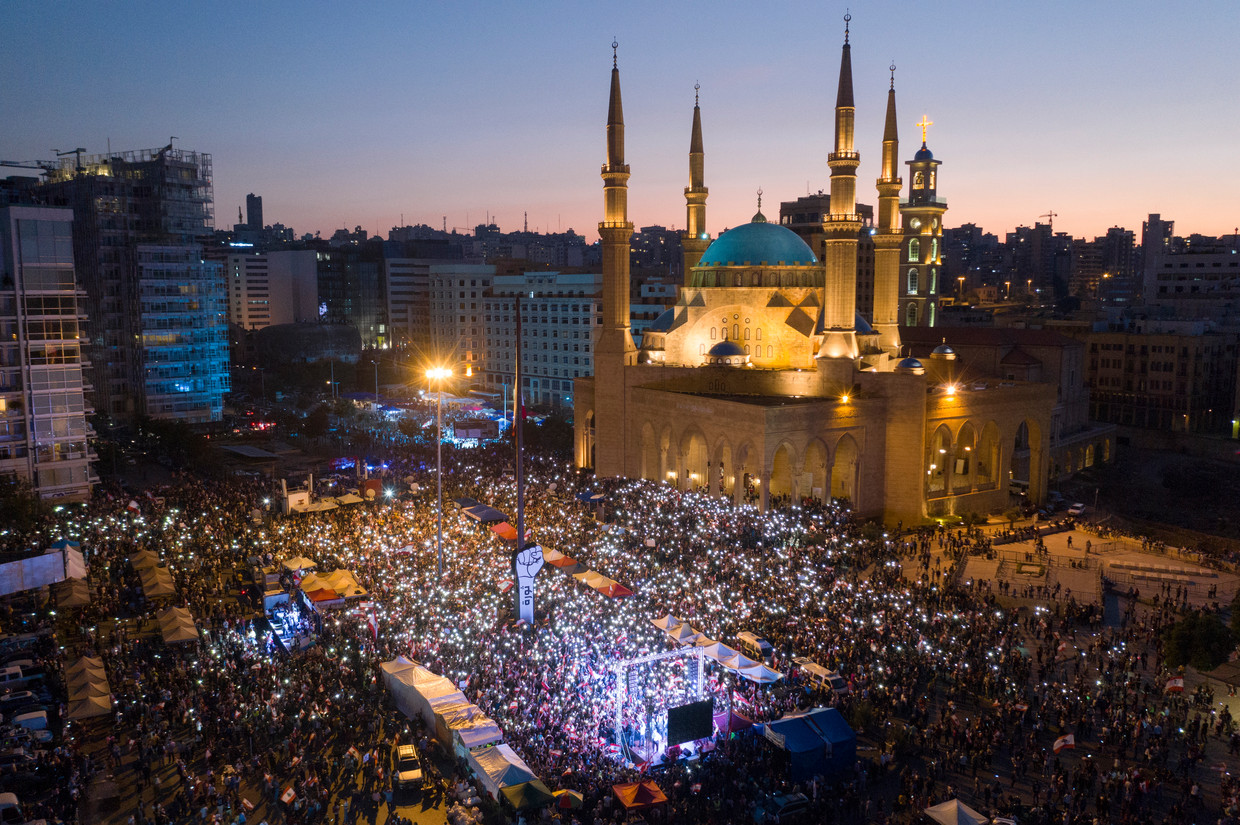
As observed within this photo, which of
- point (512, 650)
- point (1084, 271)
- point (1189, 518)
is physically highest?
point (1084, 271)

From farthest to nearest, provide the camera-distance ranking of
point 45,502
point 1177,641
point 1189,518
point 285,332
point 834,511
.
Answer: point 285,332
point 1189,518
point 45,502
point 834,511
point 1177,641

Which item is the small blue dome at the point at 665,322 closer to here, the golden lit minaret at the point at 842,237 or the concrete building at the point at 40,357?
the golden lit minaret at the point at 842,237

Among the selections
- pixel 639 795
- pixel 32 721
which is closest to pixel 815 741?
pixel 639 795

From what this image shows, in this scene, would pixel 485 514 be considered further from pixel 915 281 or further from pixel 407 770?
pixel 915 281

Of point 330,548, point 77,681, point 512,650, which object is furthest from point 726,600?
point 77,681

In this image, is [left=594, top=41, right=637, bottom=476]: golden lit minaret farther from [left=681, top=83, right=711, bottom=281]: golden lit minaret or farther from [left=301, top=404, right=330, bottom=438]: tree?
[left=301, top=404, right=330, bottom=438]: tree

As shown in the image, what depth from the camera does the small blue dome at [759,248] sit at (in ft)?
156

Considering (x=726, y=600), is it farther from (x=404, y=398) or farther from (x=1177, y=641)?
(x=404, y=398)

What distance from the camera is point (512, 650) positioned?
23250 millimetres

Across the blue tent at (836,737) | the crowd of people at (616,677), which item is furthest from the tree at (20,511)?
the blue tent at (836,737)

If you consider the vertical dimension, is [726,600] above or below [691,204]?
below

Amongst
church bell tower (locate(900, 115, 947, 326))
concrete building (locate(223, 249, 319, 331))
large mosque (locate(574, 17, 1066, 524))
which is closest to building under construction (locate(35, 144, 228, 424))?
large mosque (locate(574, 17, 1066, 524))

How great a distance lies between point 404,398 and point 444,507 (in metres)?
42.5

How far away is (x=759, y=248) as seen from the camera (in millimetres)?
47719
